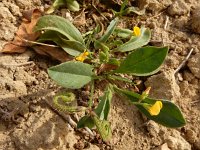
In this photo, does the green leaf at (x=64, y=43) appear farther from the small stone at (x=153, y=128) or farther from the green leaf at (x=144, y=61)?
the small stone at (x=153, y=128)

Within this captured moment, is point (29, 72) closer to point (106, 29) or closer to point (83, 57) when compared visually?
point (83, 57)

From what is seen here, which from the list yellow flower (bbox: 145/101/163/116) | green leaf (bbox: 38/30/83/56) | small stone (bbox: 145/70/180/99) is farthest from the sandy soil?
yellow flower (bbox: 145/101/163/116)

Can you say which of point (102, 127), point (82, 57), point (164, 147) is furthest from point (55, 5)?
point (164, 147)

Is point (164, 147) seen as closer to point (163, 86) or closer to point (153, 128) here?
point (153, 128)

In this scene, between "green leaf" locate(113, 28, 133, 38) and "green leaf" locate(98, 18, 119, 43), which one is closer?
"green leaf" locate(98, 18, 119, 43)

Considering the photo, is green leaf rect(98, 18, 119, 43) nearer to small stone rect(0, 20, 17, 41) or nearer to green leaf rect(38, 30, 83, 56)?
green leaf rect(38, 30, 83, 56)

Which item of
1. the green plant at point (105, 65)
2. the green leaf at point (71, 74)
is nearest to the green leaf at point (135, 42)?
the green plant at point (105, 65)

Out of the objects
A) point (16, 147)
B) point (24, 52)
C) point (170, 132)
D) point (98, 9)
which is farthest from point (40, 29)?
point (170, 132)
